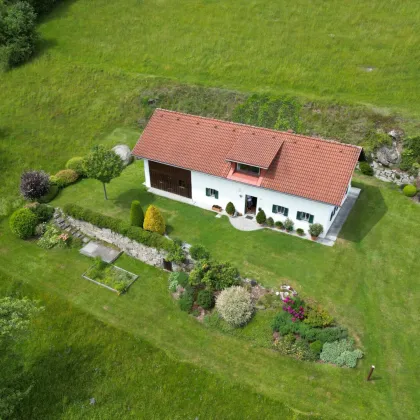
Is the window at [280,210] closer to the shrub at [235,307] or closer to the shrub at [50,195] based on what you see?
the shrub at [235,307]

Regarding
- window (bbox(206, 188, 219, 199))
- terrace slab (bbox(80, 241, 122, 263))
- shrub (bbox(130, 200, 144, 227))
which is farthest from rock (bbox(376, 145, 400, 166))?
terrace slab (bbox(80, 241, 122, 263))

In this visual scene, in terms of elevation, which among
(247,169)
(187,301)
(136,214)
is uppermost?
(247,169)

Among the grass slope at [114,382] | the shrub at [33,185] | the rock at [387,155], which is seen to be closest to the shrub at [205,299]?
the grass slope at [114,382]

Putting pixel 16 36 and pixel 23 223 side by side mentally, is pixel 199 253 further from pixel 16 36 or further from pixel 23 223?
pixel 16 36

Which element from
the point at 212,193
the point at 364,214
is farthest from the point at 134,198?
the point at 364,214

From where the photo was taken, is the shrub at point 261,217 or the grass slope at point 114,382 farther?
the shrub at point 261,217

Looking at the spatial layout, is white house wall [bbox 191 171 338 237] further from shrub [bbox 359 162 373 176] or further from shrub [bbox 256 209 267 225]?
shrub [bbox 359 162 373 176]
